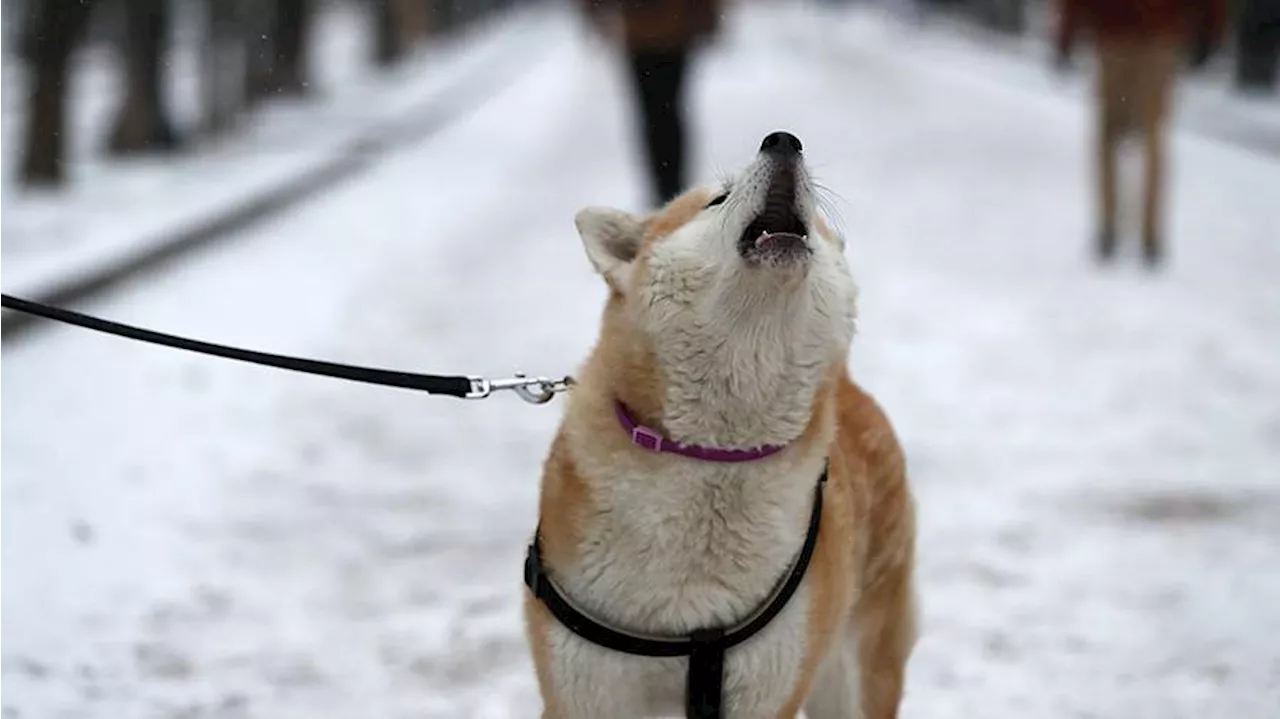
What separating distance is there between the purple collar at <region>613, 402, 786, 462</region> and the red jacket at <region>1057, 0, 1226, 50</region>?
8850 mm

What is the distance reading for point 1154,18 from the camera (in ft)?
36.5

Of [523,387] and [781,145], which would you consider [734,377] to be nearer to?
[781,145]

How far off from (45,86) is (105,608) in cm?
1151

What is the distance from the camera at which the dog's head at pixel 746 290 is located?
9.86 ft

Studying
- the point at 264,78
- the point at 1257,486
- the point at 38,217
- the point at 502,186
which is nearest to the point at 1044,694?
the point at 1257,486

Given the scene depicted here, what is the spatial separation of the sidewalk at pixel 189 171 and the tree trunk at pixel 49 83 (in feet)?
0.93

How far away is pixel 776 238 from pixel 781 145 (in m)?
0.17

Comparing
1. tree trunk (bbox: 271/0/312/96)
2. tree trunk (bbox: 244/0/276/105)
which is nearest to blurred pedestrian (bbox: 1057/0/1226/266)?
tree trunk (bbox: 244/0/276/105)

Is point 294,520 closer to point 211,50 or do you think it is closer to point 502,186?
point 502,186

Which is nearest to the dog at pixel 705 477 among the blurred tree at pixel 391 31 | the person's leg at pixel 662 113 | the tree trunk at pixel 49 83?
the person's leg at pixel 662 113

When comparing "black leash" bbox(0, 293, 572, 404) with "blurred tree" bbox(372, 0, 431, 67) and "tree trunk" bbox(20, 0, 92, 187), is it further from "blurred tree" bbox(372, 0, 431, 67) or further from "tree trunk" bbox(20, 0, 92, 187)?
"blurred tree" bbox(372, 0, 431, 67)

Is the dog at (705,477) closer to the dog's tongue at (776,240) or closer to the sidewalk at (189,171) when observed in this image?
the dog's tongue at (776,240)

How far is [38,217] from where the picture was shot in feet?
46.5

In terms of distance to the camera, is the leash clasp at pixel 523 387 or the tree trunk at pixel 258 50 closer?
the leash clasp at pixel 523 387
